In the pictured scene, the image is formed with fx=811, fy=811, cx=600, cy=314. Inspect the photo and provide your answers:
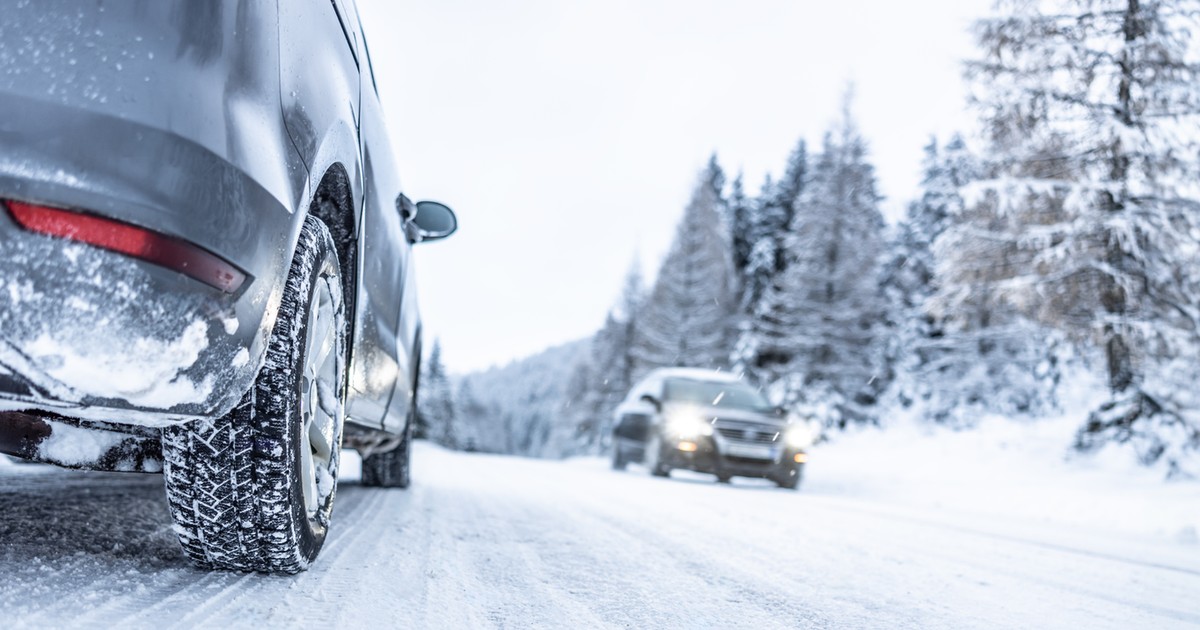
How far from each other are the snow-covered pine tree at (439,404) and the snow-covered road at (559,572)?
51398 millimetres

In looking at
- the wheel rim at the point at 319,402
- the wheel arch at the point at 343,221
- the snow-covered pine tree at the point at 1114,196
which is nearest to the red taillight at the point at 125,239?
the wheel rim at the point at 319,402

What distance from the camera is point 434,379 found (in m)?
57.1

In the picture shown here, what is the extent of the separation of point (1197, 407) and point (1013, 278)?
2.63 meters

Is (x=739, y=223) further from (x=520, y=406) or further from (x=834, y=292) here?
(x=520, y=406)

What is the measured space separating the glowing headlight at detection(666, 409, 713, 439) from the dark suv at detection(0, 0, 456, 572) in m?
7.07

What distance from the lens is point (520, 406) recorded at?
14100cm

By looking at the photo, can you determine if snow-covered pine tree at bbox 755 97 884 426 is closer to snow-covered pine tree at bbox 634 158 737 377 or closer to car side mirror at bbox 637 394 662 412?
snow-covered pine tree at bbox 634 158 737 377

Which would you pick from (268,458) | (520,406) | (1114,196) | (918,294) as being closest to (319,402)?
(268,458)

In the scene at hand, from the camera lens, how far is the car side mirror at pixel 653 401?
9.65m

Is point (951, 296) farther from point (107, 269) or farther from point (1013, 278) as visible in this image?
point (107, 269)

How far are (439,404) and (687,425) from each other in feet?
165

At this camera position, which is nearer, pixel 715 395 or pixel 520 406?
pixel 715 395

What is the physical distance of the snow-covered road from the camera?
171cm

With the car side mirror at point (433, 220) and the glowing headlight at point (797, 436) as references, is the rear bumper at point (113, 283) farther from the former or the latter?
the glowing headlight at point (797, 436)
